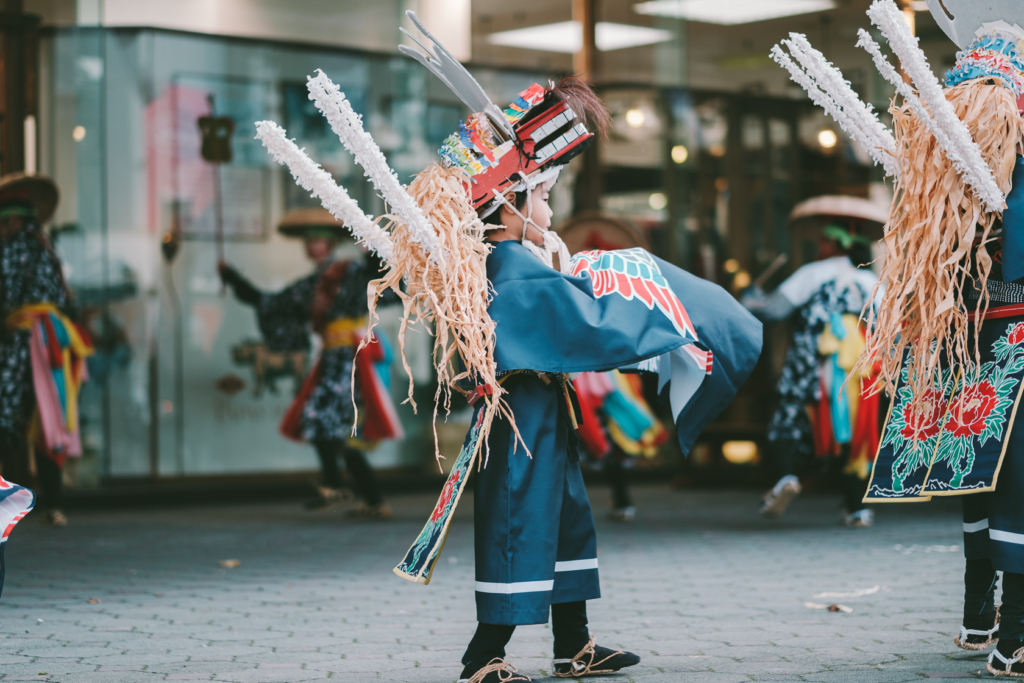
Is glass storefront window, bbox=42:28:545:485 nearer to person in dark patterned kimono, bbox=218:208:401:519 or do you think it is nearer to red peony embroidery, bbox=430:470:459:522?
person in dark patterned kimono, bbox=218:208:401:519

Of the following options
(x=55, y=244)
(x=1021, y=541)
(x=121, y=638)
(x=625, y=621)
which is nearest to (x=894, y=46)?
(x=1021, y=541)

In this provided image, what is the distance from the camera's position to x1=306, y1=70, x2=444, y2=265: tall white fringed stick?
285 centimetres

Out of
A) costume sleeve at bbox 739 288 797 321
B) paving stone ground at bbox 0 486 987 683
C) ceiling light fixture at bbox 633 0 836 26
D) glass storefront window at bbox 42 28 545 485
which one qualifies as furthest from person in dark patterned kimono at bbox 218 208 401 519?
ceiling light fixture at bbox 633 0 836 26

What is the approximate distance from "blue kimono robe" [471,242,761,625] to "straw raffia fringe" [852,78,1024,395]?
0.48 metres

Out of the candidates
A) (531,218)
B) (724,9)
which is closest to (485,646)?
(531,218)

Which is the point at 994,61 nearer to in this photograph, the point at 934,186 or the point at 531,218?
the point at 934,186

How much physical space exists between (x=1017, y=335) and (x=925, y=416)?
37cm

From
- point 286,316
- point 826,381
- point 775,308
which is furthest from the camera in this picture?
point 286,316

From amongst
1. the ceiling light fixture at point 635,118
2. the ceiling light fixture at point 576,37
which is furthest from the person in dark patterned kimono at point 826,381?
the ceiling light fixture at point 576,37

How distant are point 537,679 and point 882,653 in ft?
3.59

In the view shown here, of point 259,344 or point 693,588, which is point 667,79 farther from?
point 693,588

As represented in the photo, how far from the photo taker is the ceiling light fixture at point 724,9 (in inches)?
388

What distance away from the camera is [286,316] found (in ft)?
27.9

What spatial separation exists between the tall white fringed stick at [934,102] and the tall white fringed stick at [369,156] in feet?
4.05
